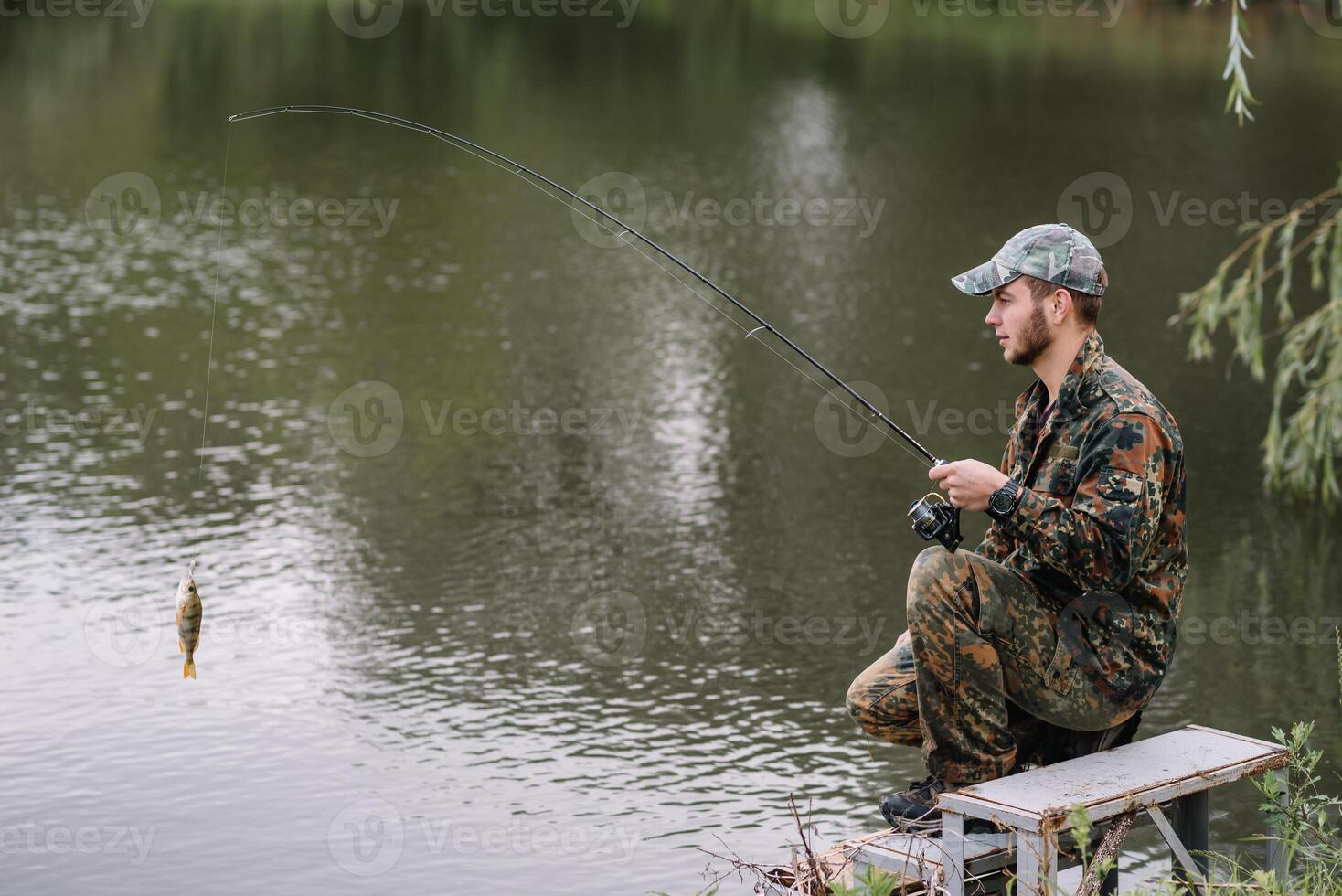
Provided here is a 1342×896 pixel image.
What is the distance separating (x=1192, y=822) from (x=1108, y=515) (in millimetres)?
792

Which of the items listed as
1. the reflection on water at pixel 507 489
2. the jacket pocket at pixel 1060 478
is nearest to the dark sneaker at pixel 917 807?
the jacket pocket at pixel 1060 478

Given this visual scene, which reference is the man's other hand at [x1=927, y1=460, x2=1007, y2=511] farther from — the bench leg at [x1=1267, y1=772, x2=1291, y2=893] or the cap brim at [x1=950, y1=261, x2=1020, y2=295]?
the bench leg at [x1=1267, y1=772, x2=1291, y2=893]

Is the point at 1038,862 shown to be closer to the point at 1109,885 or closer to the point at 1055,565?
the point at 1055,565

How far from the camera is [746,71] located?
23.3m

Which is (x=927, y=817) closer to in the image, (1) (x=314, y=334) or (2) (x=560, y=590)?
(2) (x=560, y=590)

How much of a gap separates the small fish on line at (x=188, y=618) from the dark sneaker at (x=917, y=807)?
6.78ft

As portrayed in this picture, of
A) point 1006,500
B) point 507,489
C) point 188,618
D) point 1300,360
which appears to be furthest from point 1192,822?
point 507,489

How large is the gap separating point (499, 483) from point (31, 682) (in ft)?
9.20

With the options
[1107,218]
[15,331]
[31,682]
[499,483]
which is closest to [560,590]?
[499,483]

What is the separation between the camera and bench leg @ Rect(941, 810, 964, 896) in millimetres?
3369

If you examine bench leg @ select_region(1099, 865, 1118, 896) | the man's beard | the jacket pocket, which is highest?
the man's beard

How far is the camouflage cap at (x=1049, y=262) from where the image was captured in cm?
356

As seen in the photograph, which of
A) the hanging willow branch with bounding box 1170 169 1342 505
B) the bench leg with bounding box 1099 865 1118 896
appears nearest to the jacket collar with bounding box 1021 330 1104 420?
the bench leg with bounding box 1099 865 1118 896

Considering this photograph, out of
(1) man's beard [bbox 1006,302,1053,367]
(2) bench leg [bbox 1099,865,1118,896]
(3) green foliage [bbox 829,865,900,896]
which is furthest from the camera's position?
(2) bench leg [bbox 1099,865,1118,896]
